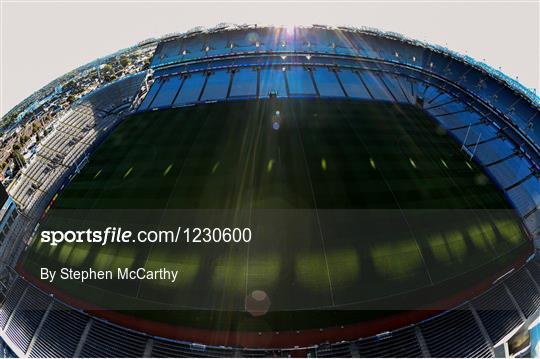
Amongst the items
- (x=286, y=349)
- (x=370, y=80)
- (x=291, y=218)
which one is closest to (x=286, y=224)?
(x=291, y=218)

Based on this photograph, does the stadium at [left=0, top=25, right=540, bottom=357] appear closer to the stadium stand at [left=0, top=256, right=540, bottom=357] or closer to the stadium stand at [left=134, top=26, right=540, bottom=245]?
the stadium stand at [left=0, top=256, right=540, bottom=357]

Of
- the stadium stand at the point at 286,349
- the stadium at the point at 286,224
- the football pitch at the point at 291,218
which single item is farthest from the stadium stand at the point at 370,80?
the stadium stand at the point at 286,349

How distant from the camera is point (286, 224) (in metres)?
17.1

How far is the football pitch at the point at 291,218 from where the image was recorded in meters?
15.3

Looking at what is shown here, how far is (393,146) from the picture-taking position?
75.6 ft

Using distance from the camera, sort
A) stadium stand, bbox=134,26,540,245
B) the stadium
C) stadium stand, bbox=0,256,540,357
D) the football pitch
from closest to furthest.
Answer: stadium stand, bbox=0,256,540,357
the stadium
the football pitch
stadium stand, bbox=134,26,540,245

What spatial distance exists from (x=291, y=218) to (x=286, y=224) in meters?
0.47

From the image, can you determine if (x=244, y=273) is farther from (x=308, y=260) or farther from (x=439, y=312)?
(x=439, y=312)

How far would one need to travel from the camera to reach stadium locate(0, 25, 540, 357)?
47.5ft

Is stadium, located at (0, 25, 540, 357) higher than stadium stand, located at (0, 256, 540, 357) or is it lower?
higher

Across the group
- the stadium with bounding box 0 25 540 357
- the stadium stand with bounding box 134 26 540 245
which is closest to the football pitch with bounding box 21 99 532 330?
the stadium with bounding box 0 25 540 357

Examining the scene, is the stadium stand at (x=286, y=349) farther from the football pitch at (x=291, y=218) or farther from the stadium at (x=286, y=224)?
the football pitch at (x=291, y=218)

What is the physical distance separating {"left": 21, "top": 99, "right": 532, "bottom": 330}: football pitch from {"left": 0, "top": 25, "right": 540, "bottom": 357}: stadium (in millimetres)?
102

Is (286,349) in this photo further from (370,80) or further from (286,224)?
(370,80)
